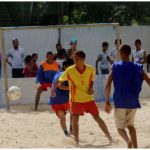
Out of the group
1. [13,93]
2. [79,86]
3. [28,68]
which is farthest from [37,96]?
[79,86]

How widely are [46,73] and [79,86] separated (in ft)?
15.8

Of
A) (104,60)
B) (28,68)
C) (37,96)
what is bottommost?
(37,96)

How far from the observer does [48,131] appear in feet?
33.3

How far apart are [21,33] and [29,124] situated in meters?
8.34

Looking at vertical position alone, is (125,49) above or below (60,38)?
above

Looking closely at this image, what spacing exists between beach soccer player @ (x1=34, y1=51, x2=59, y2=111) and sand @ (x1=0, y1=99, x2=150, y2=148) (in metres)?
0.51

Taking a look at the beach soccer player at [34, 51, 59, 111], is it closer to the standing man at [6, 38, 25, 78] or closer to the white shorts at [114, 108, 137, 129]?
the standing man at [6, 38, 25, 78]

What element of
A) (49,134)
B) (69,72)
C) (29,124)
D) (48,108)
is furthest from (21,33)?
(69,72)

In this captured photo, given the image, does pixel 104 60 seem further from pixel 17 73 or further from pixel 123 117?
pixel 123 117

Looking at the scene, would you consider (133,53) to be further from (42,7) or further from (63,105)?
(42,7)

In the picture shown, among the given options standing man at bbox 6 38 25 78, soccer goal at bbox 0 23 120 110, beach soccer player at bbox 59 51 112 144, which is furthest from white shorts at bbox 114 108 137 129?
soccer goal at bbox 0 23 120 110

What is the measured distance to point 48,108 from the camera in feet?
44.6

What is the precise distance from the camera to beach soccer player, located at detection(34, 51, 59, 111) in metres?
13.0

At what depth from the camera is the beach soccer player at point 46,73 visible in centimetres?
1302
